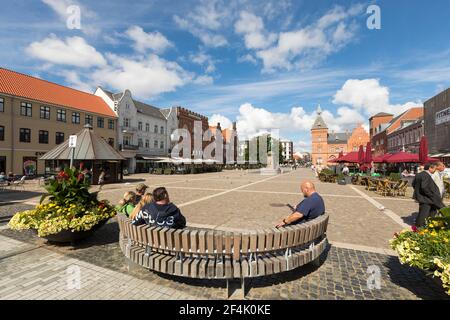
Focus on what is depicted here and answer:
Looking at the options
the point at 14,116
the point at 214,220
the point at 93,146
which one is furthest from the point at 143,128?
the point at 214,220

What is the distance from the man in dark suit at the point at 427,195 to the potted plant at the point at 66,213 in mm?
8072

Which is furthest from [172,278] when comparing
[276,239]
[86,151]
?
[86,151]

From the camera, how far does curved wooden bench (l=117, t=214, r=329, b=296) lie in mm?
3350

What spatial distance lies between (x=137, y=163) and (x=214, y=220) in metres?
37.4

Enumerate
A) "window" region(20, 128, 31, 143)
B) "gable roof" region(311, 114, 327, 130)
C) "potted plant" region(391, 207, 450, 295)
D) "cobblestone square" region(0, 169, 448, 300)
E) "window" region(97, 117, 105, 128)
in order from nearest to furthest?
1. "potted plant" region(391, 207, 450, 295)
2. "cobblestone square" region(0, 169, 448, 300)
3. "window" region(20, 128, 31, 143)
4. "window" region(97, 117, 105, 128)
5. "gable roof" region(311, 114, 327, 130)

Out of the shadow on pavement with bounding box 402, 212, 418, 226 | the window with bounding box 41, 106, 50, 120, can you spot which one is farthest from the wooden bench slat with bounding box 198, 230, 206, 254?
the window with bounding box 41, 106, 50, 120

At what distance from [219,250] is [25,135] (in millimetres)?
32583

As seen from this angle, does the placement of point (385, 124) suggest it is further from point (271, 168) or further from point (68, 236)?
point (68, 236)

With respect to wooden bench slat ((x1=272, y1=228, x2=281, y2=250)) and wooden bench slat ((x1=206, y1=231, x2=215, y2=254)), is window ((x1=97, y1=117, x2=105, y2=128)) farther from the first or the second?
wooden bench slat ((x1=272, y1=228, x2=281, y2=250))

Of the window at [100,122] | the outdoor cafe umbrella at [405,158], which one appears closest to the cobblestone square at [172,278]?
the outdoor cafe umbrella at [405,158]

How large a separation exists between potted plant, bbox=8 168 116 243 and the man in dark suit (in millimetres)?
8072

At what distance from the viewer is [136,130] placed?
4159 centimetres

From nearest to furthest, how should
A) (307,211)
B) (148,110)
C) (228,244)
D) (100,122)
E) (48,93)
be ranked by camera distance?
(228,244) < (307,211) < (48,93) < (100,122) < (148,110)
